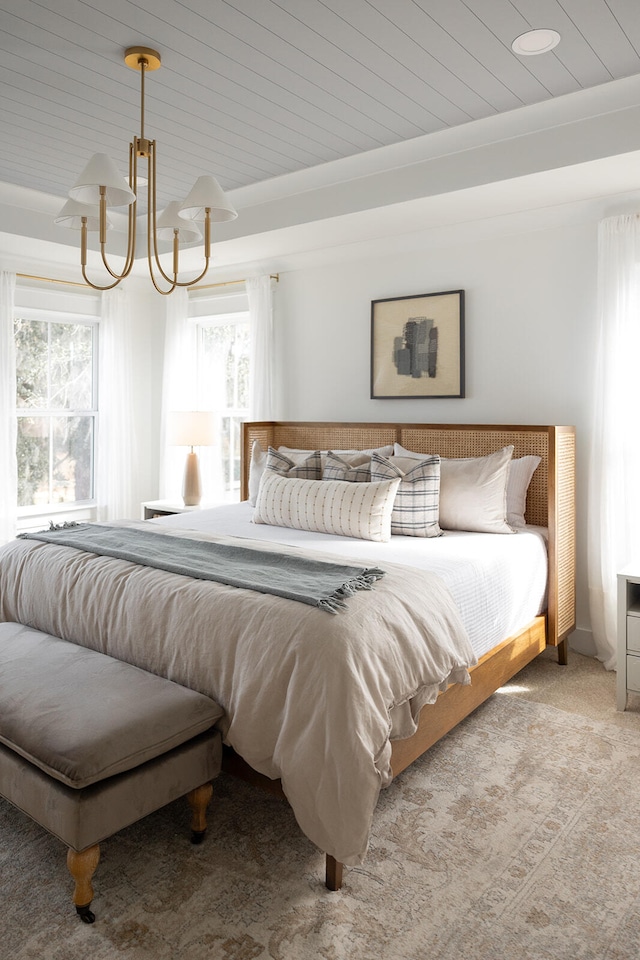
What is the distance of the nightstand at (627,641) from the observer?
3.01 m

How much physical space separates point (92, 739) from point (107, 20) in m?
2.28

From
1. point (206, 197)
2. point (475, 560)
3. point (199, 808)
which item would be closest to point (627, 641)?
point (475, 560)

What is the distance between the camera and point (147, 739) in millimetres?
1857

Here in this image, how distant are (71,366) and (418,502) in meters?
3.29

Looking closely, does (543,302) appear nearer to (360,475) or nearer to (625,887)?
(360,475)

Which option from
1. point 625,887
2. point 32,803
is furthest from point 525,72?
point 32,803

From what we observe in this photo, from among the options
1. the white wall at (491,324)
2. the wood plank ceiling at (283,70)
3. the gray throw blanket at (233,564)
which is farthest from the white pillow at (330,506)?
the wood plank ceiling at (283,70)

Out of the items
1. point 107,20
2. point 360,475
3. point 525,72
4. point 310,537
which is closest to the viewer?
point 107,20

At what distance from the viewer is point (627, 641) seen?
3029 millimetres

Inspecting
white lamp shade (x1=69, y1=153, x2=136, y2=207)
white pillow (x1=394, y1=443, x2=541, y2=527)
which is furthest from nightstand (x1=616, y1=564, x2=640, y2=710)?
white lamp shade (x1=69, y1=153, x2=136, y2=207)

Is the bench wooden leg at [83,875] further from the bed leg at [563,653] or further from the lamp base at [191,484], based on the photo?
the lamp base at [191,484]

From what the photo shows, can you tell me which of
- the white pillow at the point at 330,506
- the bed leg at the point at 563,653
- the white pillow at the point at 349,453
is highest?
the white pillow at the point at 349,453

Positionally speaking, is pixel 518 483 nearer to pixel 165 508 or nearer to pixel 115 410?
pixel 165 508

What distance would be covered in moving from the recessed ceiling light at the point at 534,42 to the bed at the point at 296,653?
1920 mm
